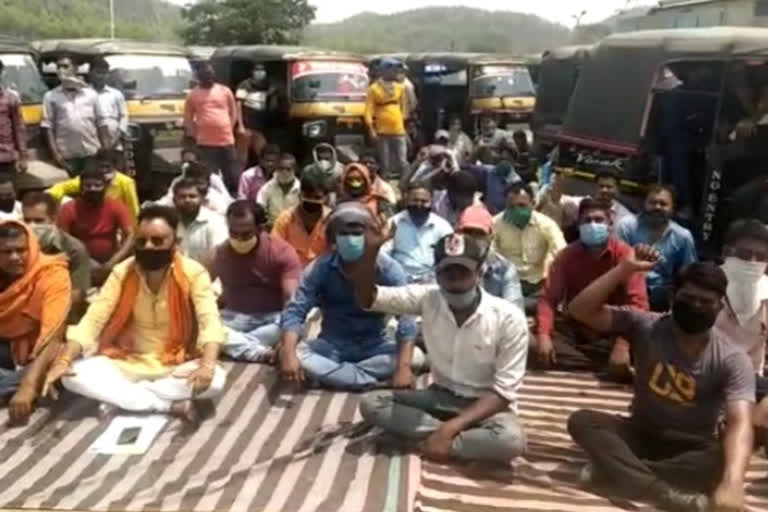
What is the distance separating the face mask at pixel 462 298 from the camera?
4316 millimetres

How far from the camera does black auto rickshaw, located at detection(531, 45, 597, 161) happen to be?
15288 mm

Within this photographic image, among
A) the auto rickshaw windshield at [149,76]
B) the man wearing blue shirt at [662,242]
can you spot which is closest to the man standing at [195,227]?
the man wearing blue shirt at [662,242]

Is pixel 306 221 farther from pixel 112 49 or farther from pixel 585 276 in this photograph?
pixel 112 49

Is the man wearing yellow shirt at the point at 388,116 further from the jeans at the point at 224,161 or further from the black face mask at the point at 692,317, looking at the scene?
the black face mask at the point at 692,317

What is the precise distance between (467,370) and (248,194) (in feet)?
16.5

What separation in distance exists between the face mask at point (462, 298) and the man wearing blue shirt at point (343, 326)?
74cm

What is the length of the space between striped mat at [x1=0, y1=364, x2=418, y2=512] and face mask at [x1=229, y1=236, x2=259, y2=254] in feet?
3.40

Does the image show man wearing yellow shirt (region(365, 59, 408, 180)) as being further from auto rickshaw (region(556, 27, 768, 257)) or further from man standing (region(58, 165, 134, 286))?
man standing (region(58, 165, 134, 286))

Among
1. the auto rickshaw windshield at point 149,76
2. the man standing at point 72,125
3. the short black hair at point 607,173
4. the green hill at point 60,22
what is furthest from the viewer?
the green hill at point 60,22

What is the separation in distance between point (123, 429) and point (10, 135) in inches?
200

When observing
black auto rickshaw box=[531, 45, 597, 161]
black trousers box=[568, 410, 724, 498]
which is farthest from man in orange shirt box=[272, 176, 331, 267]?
black auto rickshaw box=[531, 45, 597, 161]

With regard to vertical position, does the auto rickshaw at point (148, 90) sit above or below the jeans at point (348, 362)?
above

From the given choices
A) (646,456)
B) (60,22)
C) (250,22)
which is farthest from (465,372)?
(60,22)

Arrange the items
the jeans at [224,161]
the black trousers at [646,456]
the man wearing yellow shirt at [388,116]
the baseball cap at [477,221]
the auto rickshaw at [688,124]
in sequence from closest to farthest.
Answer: the black trousers at [646,456] < the baseball cap at [477,221] < the auto rickshaw at [688,124] < the jeans at [224,161] < the man wearing yellow shirt at [388,116]
